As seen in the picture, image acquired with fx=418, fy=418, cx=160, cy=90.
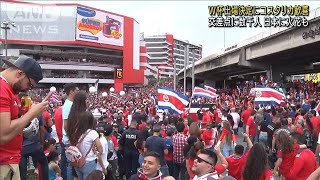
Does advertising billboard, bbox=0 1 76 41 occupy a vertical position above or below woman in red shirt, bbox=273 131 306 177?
above

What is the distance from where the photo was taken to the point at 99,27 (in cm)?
7725

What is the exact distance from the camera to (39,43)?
244ft

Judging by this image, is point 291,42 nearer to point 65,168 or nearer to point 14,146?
point 65,168

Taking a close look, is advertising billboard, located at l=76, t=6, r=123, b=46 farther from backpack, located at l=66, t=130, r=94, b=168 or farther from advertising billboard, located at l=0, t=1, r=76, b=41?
backpack, located at l=66, t=130, r=94, b=168

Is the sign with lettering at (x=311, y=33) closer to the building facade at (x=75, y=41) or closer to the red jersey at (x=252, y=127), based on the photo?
the red jersey at (x=252, y=127)

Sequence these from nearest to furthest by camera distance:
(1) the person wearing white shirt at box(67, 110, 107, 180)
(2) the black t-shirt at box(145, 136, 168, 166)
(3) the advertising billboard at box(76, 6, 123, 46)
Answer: (1) the person wearing white shirt at box(67, 110, 107, 180) → (2) the black t-shirt at box(145, 136, 168, 166) → (3) the advertising billboard at box(76, 6, 123, 46)

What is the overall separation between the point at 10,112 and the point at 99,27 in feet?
250

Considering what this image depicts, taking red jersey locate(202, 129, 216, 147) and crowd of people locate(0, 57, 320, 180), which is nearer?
crowd of people locate(0, 57, 320, 180)

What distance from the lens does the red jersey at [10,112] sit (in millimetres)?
2688

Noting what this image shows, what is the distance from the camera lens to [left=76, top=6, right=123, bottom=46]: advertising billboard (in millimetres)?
74312

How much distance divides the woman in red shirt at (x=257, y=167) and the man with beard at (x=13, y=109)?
2789mm

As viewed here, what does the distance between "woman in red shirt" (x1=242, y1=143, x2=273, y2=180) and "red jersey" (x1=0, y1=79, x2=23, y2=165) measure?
2800mm

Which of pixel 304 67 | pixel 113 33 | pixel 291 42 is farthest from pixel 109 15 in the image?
pixel 291 42

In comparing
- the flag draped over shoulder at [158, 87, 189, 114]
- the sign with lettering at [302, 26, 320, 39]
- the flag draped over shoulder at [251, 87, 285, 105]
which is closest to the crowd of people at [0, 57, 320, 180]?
the flag draped over shoulder at [158, 87, 189, 114]
